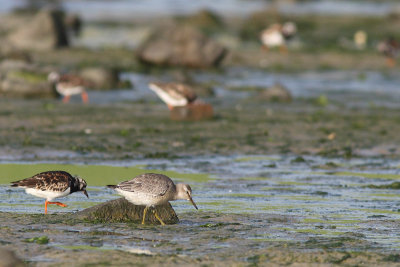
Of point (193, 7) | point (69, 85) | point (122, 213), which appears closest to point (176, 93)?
point (69, 85)

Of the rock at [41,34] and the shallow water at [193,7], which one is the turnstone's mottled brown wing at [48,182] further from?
the shallow water at [193,7]

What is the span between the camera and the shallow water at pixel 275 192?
1442cm

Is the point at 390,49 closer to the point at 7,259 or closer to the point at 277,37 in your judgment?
the point at 277,37

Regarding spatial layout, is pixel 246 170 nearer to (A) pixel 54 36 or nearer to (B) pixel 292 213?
(B) pixel 292 213

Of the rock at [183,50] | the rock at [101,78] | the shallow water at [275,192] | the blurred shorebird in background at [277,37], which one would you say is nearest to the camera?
the shallow water at [275,192]

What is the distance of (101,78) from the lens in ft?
107

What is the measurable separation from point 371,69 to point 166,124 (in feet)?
60.8

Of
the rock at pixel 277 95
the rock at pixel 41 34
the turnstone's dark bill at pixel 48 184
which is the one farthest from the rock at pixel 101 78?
the turnstone's dark bill at pixel 48 184

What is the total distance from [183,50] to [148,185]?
26.1 meters

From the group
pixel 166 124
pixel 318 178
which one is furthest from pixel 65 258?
pixel 166 124

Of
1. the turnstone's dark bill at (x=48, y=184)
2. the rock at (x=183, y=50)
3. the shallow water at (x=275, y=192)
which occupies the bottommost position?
the shallow water at (x=275, y=192)

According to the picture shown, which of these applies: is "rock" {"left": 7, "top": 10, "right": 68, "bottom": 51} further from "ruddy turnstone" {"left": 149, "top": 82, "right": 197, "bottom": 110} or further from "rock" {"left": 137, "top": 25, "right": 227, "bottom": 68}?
"ruddy turnstone" {"left": 149, "top": 82, "right": 197, "bottom": 110}

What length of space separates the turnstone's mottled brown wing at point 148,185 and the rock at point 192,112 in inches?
465

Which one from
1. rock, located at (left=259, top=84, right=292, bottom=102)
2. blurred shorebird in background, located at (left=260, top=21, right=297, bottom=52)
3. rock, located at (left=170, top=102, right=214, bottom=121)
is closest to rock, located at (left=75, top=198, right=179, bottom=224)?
rock, located at (left=170, top=102, right=214, bottom=121)
